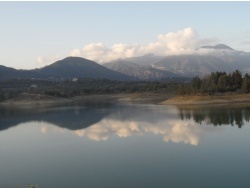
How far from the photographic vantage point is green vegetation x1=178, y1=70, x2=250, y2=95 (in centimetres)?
7306

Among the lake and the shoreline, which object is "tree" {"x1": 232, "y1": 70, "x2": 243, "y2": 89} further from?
the lake

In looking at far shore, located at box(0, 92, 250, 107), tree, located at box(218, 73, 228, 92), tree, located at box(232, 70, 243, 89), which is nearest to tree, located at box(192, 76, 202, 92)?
far shore, located at box(0, 92, 250, 107)

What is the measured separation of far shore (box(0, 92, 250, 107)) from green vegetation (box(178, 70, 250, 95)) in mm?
1512

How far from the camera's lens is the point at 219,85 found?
247 ft

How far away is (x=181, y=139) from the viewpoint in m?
35.1

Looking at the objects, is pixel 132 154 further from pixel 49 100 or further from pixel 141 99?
pixel 49 100

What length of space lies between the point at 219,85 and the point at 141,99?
2987cm

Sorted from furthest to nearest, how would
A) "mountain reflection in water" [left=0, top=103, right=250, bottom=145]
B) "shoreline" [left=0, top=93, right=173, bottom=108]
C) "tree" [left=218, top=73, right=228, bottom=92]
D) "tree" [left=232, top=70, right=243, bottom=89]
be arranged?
"shoreline" [left=0, top=93, right=173, bottom=108] < "tree" [left=232, top=70, right=243, bottom=89] < "tree" [left=218, top=73, right=228, bottom=92] < "mountain reflection in water" [left=0, top=103, right=250, bottom=145]

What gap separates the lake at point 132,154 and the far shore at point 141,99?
66.0 feet

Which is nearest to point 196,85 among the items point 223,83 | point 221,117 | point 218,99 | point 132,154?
point 223,83

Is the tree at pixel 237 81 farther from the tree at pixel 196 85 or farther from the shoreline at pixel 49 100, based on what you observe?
the shoreline at pixel 49 100

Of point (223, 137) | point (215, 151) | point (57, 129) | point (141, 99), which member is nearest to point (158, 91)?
point (141, 99)

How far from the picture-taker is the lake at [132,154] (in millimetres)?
21297

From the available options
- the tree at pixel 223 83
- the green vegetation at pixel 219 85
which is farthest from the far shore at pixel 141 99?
the tree at pixel 223 83
